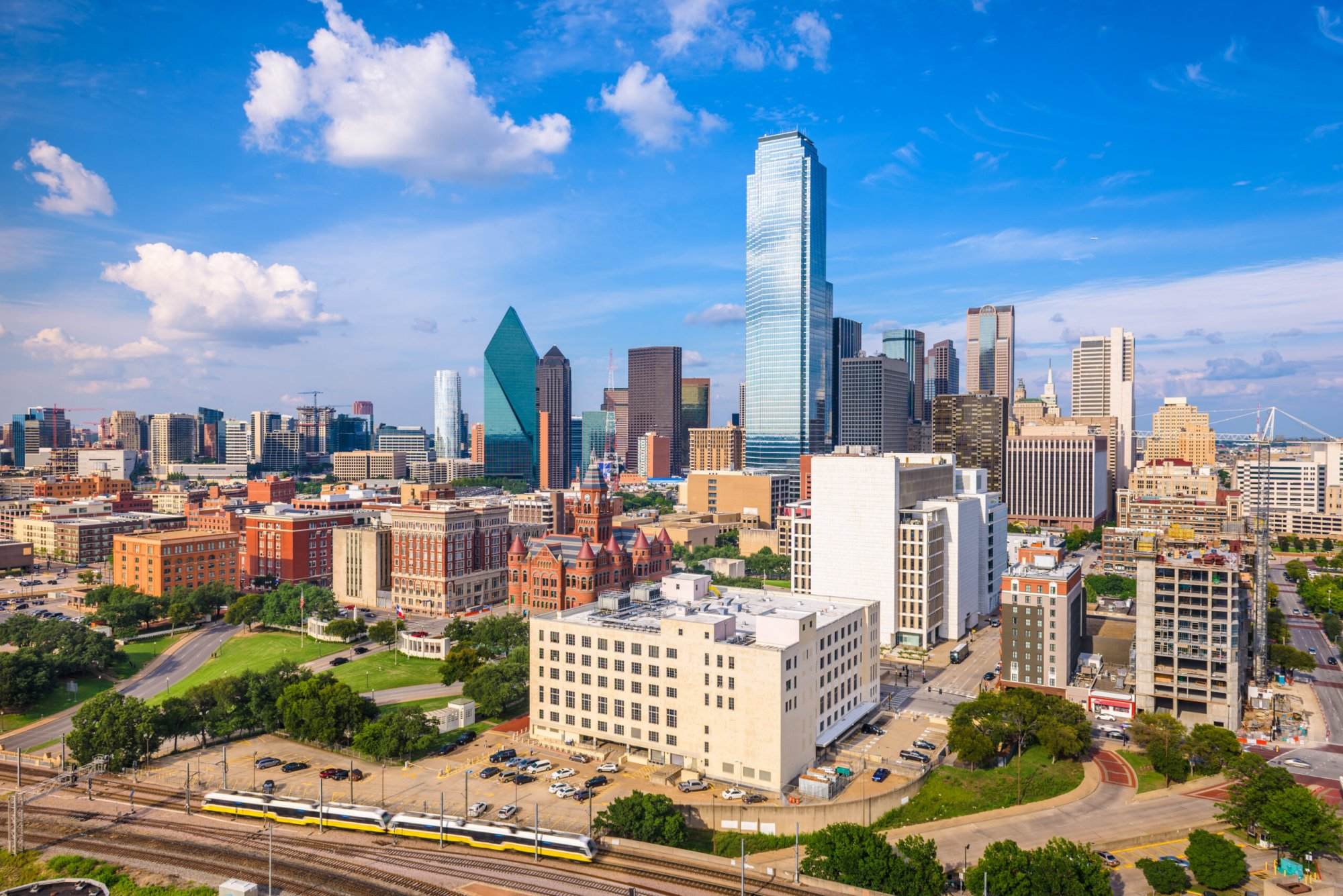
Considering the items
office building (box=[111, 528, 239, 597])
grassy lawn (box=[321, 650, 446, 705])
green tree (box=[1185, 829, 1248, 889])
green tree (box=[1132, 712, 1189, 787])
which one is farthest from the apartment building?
office building (box=[111, 528, 239, 597])

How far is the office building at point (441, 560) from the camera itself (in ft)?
576

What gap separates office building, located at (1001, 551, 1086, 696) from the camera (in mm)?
117938

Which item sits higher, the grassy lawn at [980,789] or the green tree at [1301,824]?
the green tree at [1301,824]

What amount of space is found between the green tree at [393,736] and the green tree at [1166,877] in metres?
67.4

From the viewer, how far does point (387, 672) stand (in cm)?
13088

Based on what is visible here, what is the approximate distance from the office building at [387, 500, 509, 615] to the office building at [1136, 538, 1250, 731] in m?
122

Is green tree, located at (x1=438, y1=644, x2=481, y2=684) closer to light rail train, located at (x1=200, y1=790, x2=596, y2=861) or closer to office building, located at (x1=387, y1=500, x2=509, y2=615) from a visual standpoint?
light rail train, located at (x1=200, y1=790, x2=596, y2=861)

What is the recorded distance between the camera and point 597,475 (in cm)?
17200

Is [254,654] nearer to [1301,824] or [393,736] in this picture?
[393,736]

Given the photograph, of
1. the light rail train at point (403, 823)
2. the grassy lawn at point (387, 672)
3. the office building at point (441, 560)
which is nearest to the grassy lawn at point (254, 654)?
the grassy lawn at point (387, 672)

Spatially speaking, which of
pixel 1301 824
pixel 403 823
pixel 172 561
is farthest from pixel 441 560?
pixel 1301 824

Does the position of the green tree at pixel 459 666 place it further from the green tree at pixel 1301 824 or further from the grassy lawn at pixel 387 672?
the green tree at pixel 1301 824

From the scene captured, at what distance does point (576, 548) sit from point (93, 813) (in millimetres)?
91119

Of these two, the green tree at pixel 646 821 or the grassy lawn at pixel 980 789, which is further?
the grassy lawn at pixel 980 789
